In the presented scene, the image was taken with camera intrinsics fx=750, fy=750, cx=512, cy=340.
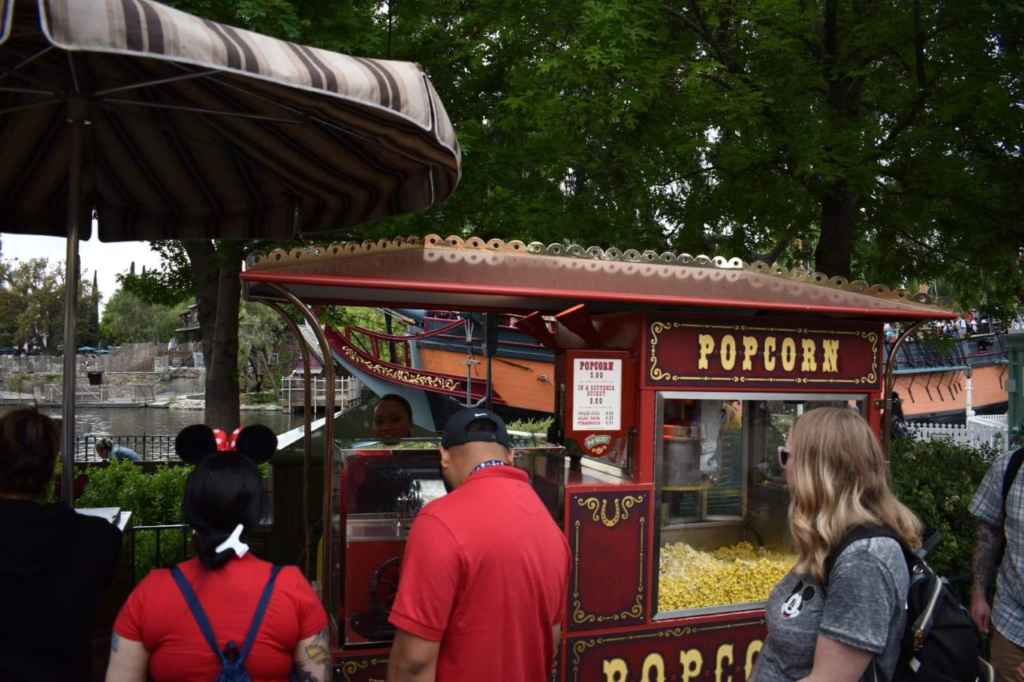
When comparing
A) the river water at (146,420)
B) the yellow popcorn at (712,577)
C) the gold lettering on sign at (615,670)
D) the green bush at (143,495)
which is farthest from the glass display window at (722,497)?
the river water at (146,420)

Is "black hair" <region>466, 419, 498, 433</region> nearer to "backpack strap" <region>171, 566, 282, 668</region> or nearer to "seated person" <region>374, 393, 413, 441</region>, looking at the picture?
"backpack strap" <region>171, 566, 282, 668</region>

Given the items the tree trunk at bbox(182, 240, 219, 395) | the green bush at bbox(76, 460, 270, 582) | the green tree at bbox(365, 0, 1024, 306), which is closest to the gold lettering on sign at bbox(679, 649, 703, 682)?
the green tree at bbox(365, 0, 1024, 306)

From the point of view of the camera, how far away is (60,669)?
223 centimetres

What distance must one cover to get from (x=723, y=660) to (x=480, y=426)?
2.92 metres

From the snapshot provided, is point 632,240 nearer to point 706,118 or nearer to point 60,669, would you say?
point 706,118

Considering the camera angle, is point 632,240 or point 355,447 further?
point 632,240

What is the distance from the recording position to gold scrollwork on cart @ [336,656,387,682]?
3754 millimetres

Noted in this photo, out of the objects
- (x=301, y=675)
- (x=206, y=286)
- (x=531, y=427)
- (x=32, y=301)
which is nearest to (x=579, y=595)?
(x=301, y=675)

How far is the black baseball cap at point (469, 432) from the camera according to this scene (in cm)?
246

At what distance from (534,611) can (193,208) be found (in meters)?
3.19

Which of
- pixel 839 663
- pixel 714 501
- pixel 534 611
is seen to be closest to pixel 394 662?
pixel 534 611

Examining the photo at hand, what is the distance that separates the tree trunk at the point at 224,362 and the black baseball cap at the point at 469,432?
7.62m

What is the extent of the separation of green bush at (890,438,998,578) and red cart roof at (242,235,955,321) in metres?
2.34

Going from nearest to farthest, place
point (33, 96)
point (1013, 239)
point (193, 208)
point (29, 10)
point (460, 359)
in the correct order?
1. point (29, 10)
2. point (33, 96)
3. point (193, 208)
4. point (1013, 239)
5. point (460, 359)
